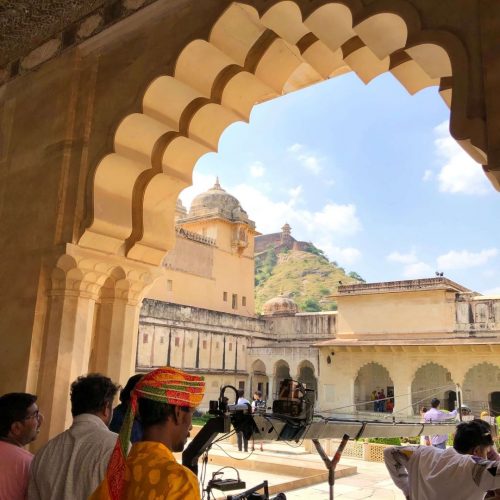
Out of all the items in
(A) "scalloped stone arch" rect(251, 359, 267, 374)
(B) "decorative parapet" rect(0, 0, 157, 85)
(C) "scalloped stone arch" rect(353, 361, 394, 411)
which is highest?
(B) "decorative parapet" rect(0, 0, 157, 85)

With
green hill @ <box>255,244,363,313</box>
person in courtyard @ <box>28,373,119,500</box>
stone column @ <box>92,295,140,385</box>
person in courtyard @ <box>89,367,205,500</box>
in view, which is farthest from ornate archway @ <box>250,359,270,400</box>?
green hill @ <box>255,244,363,313</box>

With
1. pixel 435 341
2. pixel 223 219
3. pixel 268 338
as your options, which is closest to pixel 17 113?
pixel 435 341

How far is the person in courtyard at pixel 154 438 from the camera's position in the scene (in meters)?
1.44

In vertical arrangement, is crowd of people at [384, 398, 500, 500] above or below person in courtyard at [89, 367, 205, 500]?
below

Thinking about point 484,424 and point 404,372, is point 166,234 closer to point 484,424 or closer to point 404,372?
point 484,424

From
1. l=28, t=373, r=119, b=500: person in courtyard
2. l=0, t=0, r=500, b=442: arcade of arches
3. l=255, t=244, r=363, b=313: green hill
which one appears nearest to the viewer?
l=28, t=373, r=119, b=500: person in courtyard

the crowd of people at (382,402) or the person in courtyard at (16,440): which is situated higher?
the person in courtyard at (16,440)

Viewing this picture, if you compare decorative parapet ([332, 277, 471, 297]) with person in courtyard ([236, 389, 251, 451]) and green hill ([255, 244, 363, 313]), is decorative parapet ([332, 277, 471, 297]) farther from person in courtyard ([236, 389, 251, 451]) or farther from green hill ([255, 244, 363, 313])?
green hill ([255, 244, 363, 313])

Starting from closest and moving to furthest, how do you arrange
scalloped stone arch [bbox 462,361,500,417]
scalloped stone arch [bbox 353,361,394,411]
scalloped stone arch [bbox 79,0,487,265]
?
scalloped stone arch [bbox 79,0,487,265]
scalloped stone arch [bbox 462,361,500,417]
scalloped stone arch [bbox 353,361,394,411]

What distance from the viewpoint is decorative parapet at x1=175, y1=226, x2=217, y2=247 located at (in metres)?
27.7

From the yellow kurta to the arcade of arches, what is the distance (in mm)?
2418

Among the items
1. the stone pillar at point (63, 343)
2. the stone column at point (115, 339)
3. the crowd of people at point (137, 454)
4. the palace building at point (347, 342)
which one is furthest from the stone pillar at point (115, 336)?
the palace building at point (347, 342)

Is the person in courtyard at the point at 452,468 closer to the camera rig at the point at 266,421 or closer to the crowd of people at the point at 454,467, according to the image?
the crowd of people at the point at 454,467

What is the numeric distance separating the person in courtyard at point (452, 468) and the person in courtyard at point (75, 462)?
1.53 meters
